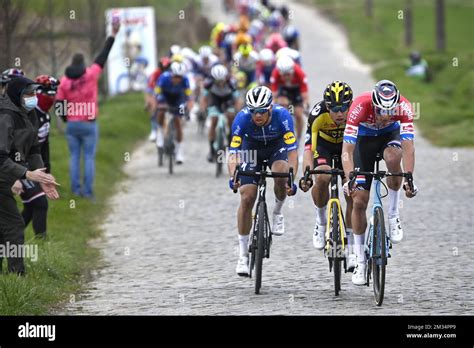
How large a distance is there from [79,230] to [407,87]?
21.4 meters

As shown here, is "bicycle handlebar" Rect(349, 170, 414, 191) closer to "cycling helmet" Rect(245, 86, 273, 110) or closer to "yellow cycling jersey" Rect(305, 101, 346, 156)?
"yellow cycling jersey" Rect(305, 101, 346, 156)

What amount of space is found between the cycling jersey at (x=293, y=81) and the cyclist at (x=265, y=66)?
314 cm

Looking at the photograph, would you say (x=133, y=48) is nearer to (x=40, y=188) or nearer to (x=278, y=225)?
(x=40, y=188)

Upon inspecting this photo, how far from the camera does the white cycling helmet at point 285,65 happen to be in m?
20.9

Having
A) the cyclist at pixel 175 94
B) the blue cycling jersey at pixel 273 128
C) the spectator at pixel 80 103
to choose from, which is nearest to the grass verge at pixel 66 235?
the spectator at pixel 80 103

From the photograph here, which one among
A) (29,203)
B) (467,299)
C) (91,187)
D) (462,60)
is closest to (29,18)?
(91,187)

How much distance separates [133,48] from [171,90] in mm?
12728

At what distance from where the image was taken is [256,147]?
12.9 m

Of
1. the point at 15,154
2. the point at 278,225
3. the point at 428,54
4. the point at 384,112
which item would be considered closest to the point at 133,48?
the point at 428,54

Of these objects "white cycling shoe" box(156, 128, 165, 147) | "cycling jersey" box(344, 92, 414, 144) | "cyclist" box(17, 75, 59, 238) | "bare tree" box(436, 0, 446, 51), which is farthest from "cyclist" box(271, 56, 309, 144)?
"bare tree" box(436, 0, 446, 51)

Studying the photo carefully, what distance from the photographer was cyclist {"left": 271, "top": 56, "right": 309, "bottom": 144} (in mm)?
21062

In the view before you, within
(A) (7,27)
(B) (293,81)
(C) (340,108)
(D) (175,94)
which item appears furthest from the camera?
(D) (175,94)

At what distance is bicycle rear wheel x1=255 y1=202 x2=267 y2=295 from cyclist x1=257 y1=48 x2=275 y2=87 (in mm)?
12719
